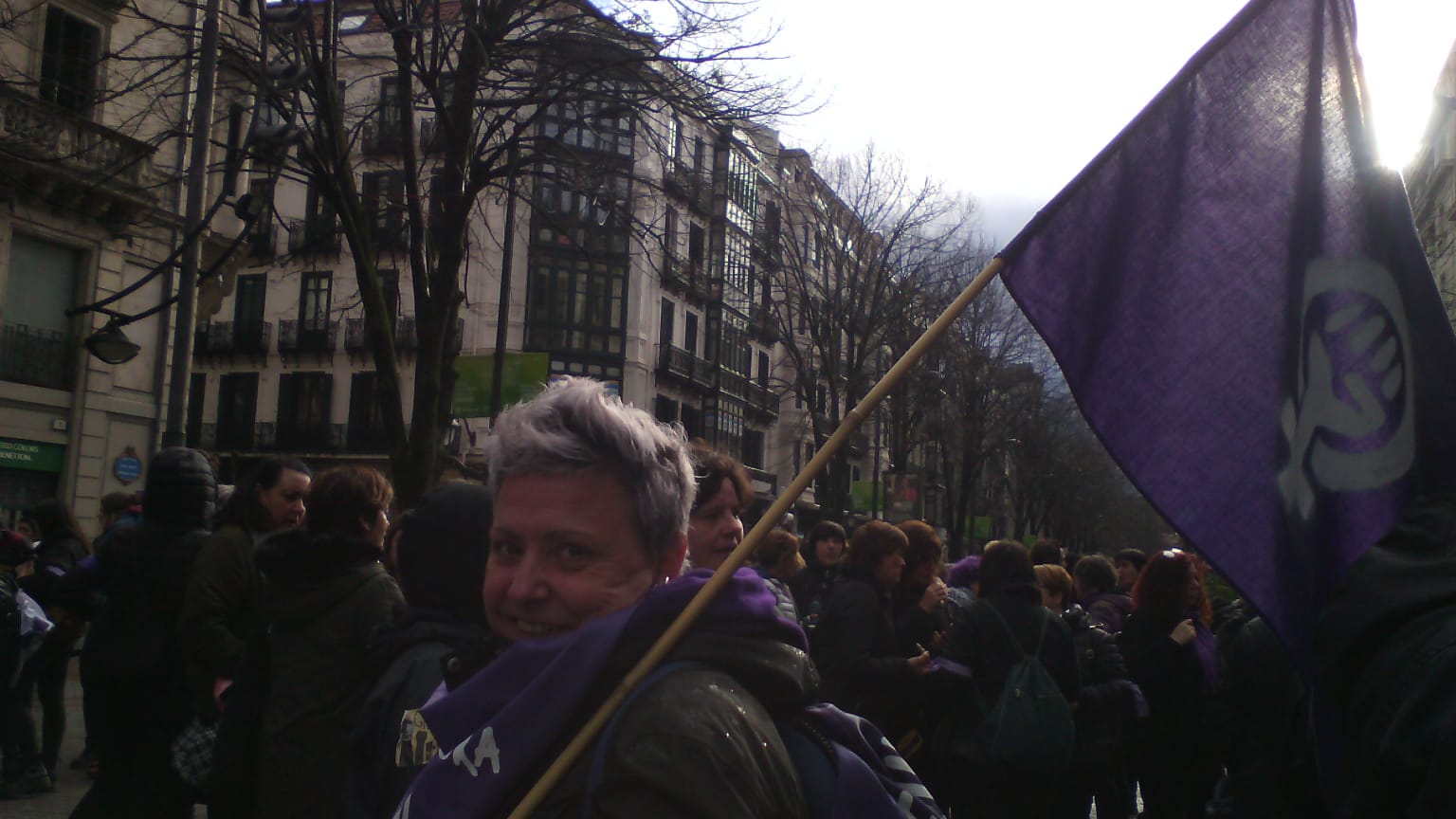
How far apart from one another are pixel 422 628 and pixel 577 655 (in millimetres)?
1470

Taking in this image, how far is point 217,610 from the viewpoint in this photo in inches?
186

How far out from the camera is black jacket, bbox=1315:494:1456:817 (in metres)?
1.44

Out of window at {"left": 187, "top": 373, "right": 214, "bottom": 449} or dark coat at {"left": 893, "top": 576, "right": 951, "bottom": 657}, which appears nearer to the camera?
dark coat at {"left": 893, "top": 576, "right": 951, "bottom": 657}

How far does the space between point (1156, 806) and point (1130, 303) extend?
5.05m

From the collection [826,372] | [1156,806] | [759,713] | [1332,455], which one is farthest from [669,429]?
[826,372]

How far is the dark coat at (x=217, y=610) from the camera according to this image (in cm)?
464

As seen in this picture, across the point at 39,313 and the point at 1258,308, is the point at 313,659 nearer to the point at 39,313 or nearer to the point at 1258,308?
the point at 1258,308

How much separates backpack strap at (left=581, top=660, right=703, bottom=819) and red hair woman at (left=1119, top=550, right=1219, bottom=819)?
5573mm

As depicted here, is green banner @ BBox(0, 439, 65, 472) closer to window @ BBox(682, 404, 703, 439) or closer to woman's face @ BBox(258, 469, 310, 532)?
woman's face @ BBox(258, 469, 310, 532)

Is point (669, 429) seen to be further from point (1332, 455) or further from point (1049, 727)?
point (1049, 727)

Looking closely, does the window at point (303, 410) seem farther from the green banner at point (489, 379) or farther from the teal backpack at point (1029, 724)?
the teal backpack at point (1029, 724)

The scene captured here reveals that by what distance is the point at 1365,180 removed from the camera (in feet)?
8.01

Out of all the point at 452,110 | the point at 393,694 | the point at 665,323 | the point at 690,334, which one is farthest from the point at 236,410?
the point at 393,694

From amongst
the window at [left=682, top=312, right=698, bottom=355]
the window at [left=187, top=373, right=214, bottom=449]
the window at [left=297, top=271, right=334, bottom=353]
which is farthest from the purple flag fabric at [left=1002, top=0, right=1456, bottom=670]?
the window at [left=187, top=373, right=214, bottom=449]
